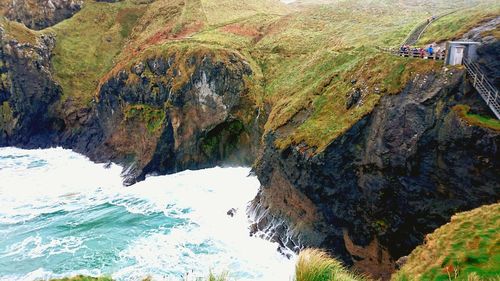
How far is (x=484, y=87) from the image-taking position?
64.6 feet

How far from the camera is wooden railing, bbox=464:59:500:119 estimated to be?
1897 centimetres

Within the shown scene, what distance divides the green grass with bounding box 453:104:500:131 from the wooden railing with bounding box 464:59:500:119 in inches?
16.7

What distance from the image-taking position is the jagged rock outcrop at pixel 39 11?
77.4m

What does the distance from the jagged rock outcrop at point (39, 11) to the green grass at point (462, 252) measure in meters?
85.3

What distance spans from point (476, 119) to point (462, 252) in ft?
29.6

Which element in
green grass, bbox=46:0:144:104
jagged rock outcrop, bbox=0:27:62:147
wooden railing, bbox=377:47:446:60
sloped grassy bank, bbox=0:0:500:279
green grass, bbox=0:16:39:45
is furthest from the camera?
green grass, bbox=46:0:144:104

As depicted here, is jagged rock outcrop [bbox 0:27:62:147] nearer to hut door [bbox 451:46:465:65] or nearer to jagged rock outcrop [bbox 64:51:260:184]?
jagged rock outcrop [bbox 64:51:260:184]

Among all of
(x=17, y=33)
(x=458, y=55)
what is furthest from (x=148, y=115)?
(x=458, y=55)

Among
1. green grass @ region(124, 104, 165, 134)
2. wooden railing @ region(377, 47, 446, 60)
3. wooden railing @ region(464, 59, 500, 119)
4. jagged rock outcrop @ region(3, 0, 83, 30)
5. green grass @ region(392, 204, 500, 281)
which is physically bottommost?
green grass @ region(124, 104, 165, 134)

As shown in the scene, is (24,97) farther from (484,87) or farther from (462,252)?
(462,252)

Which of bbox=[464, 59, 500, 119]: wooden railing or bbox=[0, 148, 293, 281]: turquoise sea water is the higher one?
bbox=[464, 59, 500, 119]: wooden railing

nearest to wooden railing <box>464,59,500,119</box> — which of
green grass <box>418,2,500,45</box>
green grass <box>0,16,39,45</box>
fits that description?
green grass <box>418,2,500,45</box>

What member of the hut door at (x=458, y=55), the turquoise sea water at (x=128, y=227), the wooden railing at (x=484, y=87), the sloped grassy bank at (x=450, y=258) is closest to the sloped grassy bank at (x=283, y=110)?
the wooden railing at (x=484, y=87)

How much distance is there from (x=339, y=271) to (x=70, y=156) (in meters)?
54.3
